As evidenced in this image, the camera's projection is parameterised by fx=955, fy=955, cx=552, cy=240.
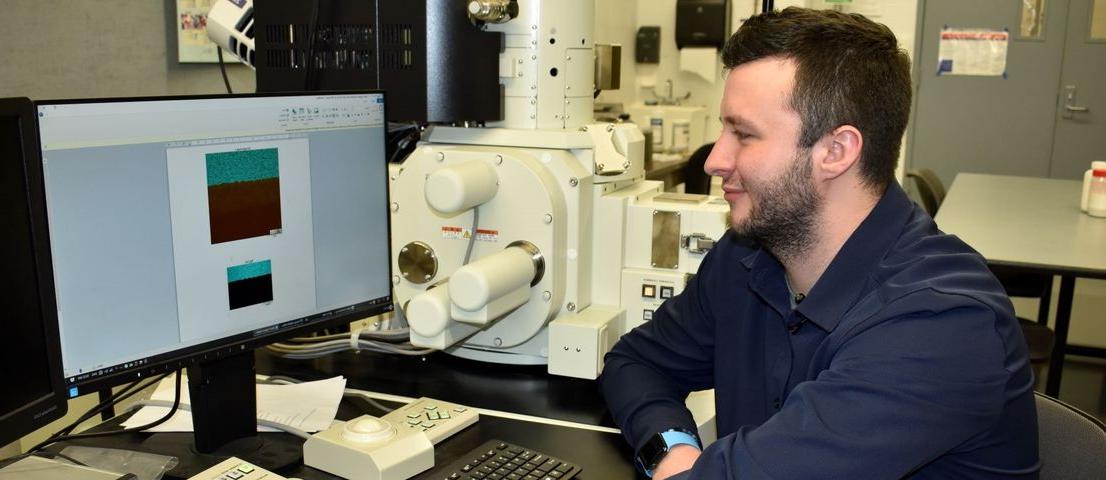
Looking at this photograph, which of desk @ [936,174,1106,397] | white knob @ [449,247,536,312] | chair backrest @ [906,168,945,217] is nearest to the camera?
white knob @ [449,247,536,312]

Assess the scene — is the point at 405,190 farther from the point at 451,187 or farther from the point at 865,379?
the point at 865,379

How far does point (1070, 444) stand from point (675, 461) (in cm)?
47

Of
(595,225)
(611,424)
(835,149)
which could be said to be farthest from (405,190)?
(835,149)

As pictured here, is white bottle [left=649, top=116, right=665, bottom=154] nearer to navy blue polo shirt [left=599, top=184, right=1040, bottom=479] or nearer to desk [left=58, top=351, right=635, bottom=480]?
desk [left=58, top=351, right=635, bottom=480]

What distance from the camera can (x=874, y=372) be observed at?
3.20 feet

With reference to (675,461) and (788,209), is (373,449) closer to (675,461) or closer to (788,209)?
(675,461)

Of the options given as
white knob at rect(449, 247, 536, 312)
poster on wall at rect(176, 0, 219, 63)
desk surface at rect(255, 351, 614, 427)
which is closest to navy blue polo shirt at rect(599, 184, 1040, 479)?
desk surface at rect(255, 351, 614, 427)

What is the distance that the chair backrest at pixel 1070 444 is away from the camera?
1.12 m

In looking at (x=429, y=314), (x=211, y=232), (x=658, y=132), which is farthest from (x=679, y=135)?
(x=211, y=232)

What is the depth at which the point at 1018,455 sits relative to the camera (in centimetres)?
108

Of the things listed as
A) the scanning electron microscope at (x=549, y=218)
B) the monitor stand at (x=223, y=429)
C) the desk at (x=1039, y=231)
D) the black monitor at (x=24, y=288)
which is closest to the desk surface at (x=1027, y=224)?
the desk at (x=1039, y=231)

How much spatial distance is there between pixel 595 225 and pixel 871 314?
0.60 m

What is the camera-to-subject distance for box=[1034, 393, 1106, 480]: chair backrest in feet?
3.66

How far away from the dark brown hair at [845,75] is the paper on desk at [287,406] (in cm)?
73
